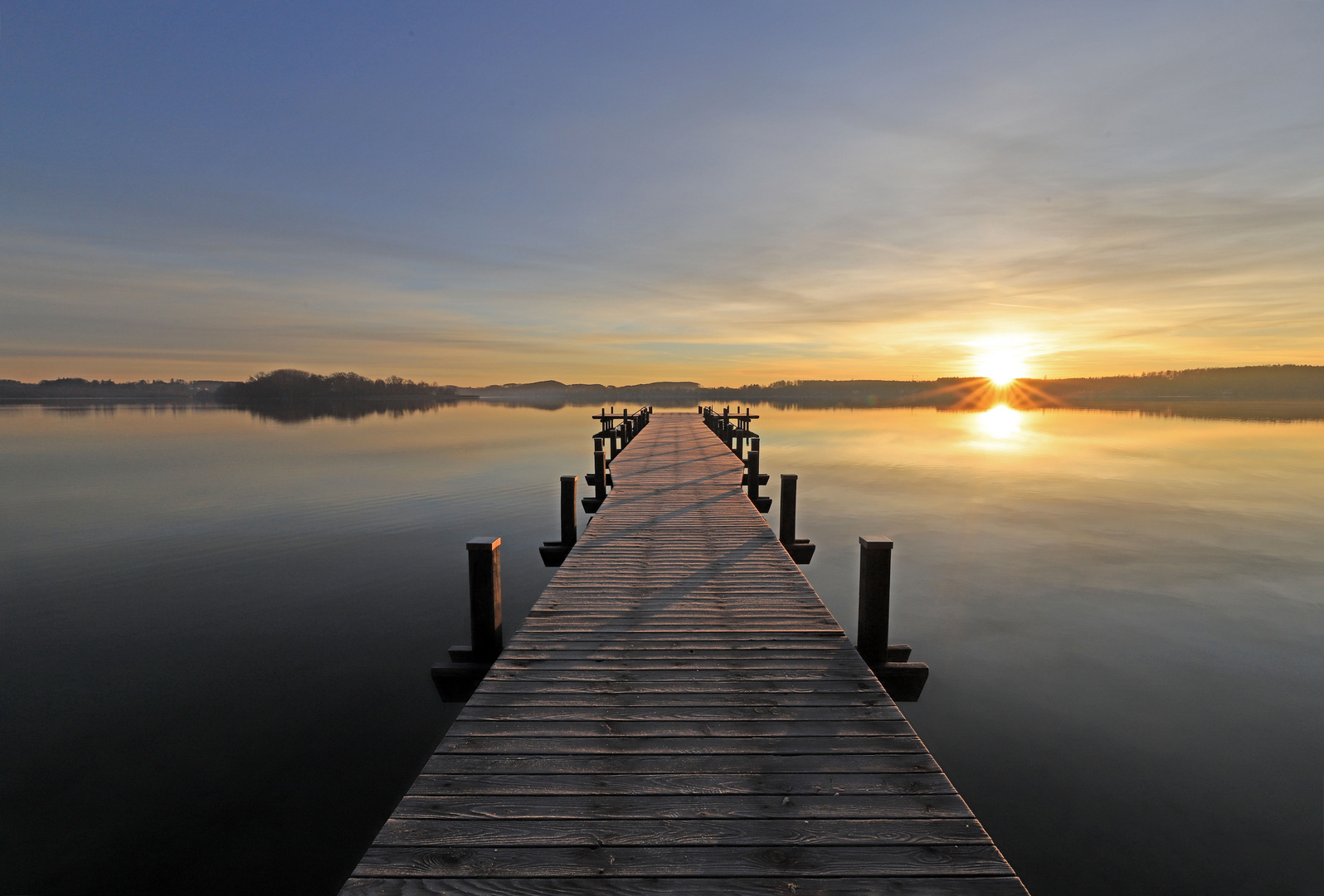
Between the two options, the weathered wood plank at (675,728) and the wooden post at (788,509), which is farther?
the wooden post at (788,509)

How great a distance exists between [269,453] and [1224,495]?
49423 mm

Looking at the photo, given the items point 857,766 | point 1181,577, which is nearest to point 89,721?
point 857,766

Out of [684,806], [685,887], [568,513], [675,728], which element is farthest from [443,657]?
[685,887]

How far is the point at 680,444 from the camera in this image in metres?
22.1

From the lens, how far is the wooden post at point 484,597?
18.8 ft

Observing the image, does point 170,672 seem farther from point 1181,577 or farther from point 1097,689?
point 1181,577

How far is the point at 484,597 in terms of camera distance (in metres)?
5.76

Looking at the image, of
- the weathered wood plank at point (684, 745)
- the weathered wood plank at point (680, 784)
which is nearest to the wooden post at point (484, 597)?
the weathered wood plank at point (684, 745)

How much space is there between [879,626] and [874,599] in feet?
1.06

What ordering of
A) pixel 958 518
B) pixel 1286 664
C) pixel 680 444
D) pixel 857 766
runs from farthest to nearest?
pixel 680 444
pixel 958 518
pixel 1286 664
pixel 857 766

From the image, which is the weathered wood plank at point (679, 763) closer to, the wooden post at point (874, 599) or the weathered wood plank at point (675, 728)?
the weathered wood plank at point (675, 728)

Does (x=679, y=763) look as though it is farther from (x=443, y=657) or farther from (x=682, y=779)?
(x=443, y=657)

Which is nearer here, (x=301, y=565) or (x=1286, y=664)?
(x=1286, y=664)

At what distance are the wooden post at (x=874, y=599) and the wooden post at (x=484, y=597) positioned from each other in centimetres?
381
